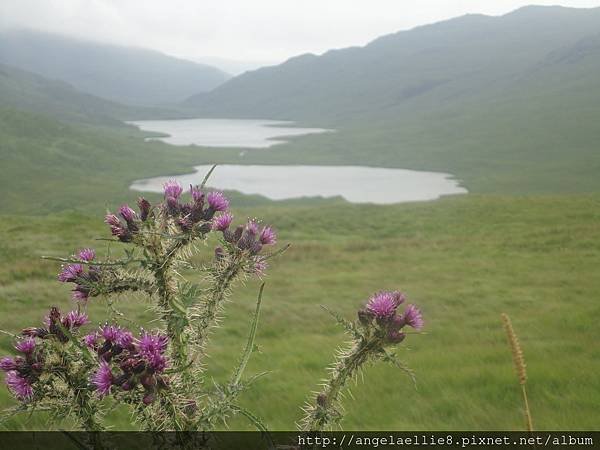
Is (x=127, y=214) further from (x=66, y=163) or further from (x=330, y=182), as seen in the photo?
(x=66, y=163)

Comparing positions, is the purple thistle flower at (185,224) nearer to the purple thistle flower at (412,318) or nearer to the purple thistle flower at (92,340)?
the purple thistle flower at (92,340)

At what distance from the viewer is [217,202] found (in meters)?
2.10

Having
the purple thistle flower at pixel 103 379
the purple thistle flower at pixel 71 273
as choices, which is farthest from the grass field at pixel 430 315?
the purple thistle flower at pixel 103 379

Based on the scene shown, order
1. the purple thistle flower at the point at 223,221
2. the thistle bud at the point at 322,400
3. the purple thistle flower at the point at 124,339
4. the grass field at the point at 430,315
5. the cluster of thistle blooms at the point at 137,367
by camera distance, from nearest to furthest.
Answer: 1. the cluster of thistle blooms at the point at 137,367
2. the purple thistle flower at the point at 124,339
3. the thistle bud at the point at 322,400
4. the purple thistle flower at the point at 223,221
5. the grass field at the point at 430,315

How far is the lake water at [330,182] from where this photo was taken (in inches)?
3278

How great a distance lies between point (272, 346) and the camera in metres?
10.1

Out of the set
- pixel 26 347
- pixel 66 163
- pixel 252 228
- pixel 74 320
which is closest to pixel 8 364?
pixel 26 347

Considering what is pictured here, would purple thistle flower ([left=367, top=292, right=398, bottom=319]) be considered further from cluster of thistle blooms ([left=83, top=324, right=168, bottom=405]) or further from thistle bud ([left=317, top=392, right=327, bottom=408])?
cluster of thistle blooms ([left=83, top=324, right=168, bottom=405])

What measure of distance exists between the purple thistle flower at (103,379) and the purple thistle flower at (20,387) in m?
0.25

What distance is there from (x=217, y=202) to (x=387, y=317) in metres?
0.81

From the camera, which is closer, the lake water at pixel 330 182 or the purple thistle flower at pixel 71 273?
the purple thistle flower at pixel 71 273

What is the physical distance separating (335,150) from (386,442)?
149m

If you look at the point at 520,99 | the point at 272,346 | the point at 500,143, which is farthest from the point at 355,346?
the point at 520,99

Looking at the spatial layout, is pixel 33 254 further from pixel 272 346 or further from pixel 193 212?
pixel 193 212
